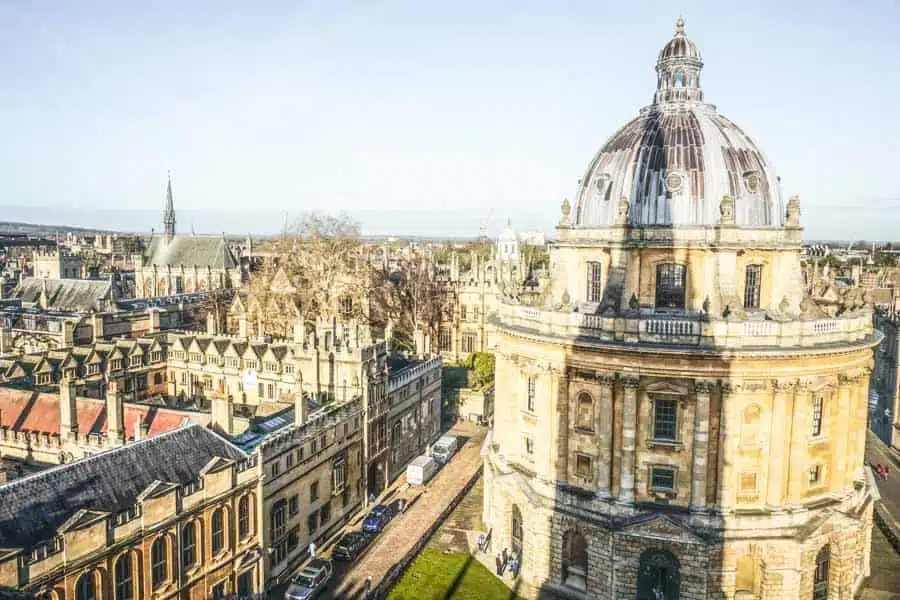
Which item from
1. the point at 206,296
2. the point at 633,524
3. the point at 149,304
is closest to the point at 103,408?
the point at 633,524

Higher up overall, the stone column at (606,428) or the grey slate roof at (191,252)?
the grey slate roof at (191,252)

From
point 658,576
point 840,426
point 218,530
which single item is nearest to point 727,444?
point 840,426

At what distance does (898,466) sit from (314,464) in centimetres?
4517

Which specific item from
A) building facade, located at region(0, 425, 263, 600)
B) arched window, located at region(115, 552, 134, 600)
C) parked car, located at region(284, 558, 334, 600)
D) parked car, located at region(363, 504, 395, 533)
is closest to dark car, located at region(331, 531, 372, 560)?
parked car, located at region(363, 504, 395, 533)

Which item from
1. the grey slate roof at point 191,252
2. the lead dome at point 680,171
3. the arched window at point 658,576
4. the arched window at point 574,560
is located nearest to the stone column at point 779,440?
the arched window at point 658,576

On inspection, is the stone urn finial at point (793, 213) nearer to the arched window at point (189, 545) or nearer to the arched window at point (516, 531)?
the arched window at point (516, 531)

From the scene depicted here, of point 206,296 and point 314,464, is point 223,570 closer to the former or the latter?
point 314,464

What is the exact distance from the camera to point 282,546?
119ft

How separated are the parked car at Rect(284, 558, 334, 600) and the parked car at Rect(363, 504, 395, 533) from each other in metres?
5.45

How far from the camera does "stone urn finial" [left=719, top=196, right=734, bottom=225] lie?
3434cm

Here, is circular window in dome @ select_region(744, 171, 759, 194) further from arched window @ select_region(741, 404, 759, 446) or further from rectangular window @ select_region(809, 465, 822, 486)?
rectangular window @ select_region(809, 465, 822, 486)

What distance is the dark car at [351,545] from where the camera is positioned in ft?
126

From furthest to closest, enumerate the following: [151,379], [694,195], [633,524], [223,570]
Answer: [151,379], [694,195], [633,524], [223,570]

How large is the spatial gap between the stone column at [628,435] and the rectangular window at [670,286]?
5151 millimetres
